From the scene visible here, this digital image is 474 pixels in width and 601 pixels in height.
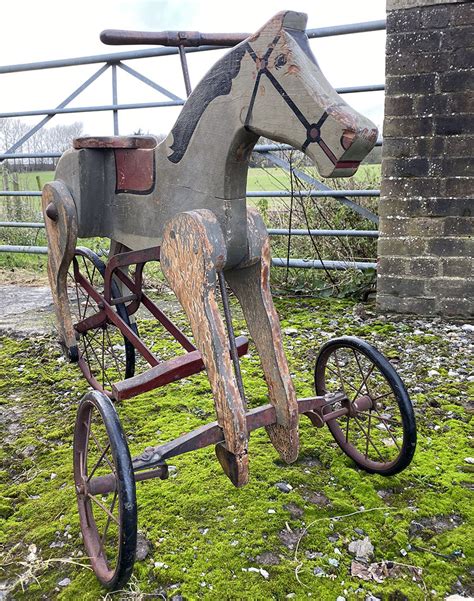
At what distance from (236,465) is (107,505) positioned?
567 mm

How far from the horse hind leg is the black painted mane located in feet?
1.87

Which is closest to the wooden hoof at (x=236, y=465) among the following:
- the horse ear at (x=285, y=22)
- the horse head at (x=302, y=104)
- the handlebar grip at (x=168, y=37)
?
the horse head at (x=302, y=104)

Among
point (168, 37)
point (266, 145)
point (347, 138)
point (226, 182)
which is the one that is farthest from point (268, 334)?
point (266, 145)

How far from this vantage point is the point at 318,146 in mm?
1355

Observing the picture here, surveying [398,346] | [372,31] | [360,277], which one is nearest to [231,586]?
[398,346]

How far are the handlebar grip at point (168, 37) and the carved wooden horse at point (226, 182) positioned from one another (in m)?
0.35

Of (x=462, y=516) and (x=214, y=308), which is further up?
A: (x=214, y=308)

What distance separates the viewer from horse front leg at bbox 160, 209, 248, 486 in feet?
5.29

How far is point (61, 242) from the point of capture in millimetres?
2238

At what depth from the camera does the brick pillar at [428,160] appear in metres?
3.29

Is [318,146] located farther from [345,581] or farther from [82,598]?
[82,598]

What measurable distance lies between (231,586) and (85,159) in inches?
58.3

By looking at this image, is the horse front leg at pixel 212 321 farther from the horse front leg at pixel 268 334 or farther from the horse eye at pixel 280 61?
the horse eye at pixel 280 61

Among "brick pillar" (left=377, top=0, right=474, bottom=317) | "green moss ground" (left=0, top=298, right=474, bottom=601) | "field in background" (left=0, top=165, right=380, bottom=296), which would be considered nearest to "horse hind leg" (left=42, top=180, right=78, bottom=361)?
"green moss ground" (left=0, top=298, right=474, bottom=601)
